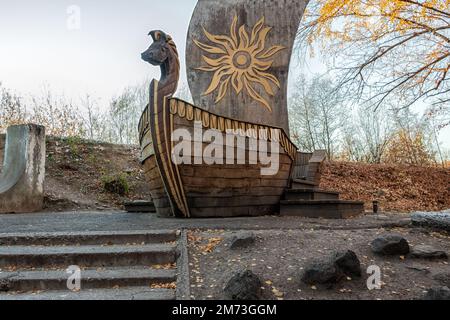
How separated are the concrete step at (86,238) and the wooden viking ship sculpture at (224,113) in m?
1.18

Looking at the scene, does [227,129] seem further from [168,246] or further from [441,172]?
[441,172]

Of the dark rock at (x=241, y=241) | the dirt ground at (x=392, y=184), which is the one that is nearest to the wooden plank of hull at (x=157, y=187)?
the dark rock at (x=241, y=241)

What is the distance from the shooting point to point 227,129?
482 centimetres

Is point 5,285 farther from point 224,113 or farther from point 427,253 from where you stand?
point 224,113

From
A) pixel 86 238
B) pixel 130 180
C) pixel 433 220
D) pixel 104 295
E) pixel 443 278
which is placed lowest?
pixel 104 295

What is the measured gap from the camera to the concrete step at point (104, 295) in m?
2.47

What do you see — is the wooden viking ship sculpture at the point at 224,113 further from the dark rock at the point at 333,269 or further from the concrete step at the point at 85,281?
the dark rock at the point at 333,269

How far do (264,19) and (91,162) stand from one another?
7.32 m

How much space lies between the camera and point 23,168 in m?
7.54

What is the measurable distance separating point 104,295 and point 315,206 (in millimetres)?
3253

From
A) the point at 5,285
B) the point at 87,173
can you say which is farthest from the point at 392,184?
the point at 5,285

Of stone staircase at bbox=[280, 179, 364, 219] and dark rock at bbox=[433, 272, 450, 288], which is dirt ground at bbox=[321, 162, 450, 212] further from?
dark rock at bbox=[433, 272, 450, 288]

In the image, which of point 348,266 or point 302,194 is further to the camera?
point 302,194
